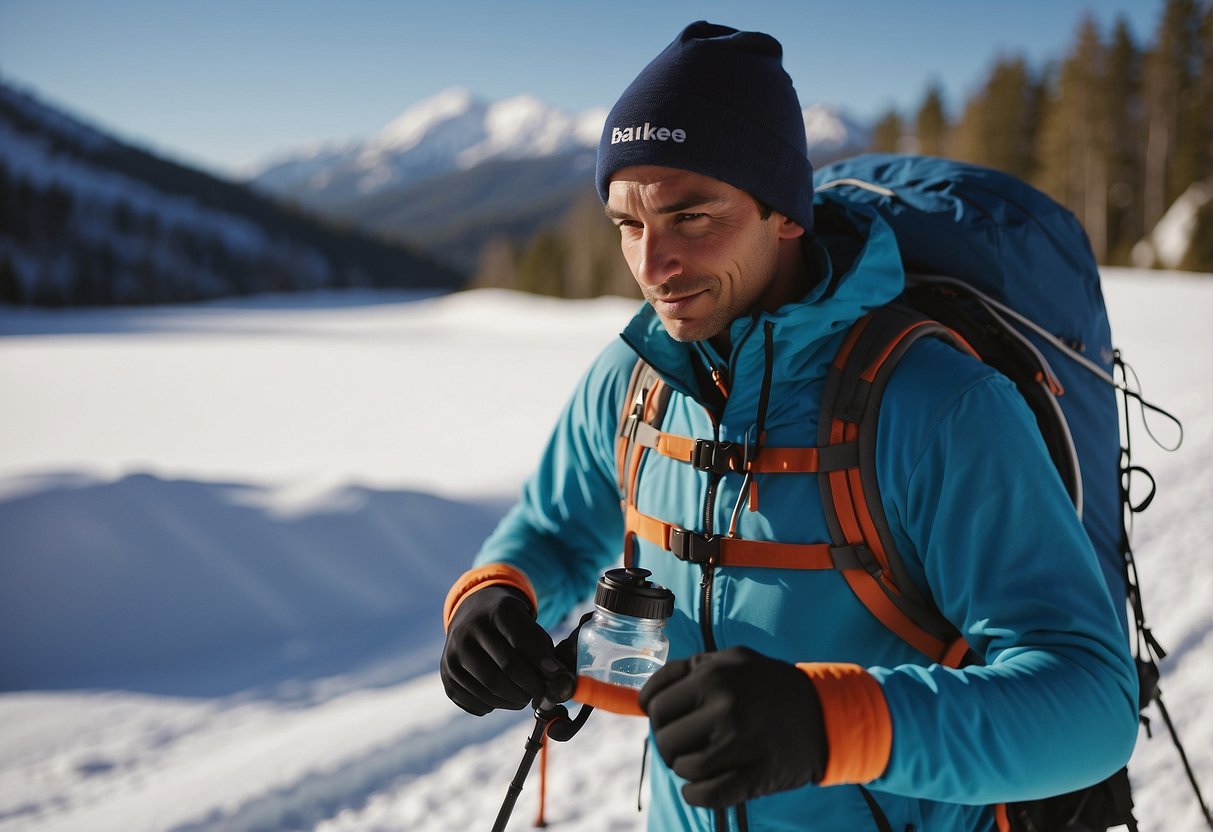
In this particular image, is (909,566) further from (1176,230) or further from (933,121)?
(933,121)

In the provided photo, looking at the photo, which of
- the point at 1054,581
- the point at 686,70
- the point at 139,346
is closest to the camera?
the point at 1054,581

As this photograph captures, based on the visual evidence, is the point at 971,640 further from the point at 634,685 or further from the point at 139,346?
the point at 139,346

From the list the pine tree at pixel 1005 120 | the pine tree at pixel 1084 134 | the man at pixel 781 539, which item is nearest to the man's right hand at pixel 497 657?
the man at pixel 781 539

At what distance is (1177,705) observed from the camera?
13.3 ft

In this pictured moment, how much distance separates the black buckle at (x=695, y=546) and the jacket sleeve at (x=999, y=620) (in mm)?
339

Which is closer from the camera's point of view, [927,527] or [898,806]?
[927,527]

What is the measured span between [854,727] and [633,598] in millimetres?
395

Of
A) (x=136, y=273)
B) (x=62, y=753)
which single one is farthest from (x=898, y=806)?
(x=136, y=273)

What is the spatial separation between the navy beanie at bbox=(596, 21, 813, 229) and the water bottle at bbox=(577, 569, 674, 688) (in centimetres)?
80

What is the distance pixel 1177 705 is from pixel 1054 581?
366 centimetres

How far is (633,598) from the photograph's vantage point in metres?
1.37

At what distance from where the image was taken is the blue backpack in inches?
58.1

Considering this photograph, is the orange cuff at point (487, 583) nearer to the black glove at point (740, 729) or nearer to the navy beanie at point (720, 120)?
the black glove at point (740, 729)

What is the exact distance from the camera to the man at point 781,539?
3.75ft
